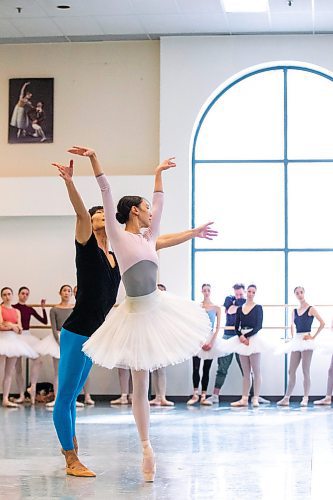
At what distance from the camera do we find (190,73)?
1109cm

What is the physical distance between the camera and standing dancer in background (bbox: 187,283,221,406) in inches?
406

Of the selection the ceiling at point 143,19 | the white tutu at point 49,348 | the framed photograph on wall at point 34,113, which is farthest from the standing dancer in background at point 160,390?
the ceiling at point 143,19

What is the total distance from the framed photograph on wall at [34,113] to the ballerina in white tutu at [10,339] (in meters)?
2.08

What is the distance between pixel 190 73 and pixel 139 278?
6.85 m

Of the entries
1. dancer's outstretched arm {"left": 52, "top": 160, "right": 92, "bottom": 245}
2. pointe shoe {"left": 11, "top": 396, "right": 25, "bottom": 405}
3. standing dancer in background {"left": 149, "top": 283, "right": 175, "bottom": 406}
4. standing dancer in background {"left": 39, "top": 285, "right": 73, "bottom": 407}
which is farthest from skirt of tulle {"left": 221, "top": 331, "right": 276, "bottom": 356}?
dancer's outstretched arm {"left": 52, "top": 160, "right": 92, "bottom": 245}

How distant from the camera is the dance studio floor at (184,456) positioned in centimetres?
441

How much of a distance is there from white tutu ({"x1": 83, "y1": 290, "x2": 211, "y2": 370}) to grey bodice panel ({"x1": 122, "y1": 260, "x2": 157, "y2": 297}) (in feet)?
0.11

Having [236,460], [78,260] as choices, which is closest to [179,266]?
[236,460]

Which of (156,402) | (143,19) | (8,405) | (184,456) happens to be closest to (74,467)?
(184,456)

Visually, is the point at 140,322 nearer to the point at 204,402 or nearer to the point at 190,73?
the point at 204,402

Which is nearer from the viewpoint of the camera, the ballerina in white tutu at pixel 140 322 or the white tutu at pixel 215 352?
the ballerina in white tutu at pixel 140 322

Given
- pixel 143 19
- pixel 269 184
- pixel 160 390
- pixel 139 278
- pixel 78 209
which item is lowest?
pixel 160 390

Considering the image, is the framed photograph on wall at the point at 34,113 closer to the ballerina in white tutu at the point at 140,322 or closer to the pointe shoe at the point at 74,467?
the ballerina in white tutu at the point at 140,322

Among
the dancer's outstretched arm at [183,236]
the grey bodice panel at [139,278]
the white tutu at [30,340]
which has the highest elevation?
the dancer's outstretched arm at [183,236]
